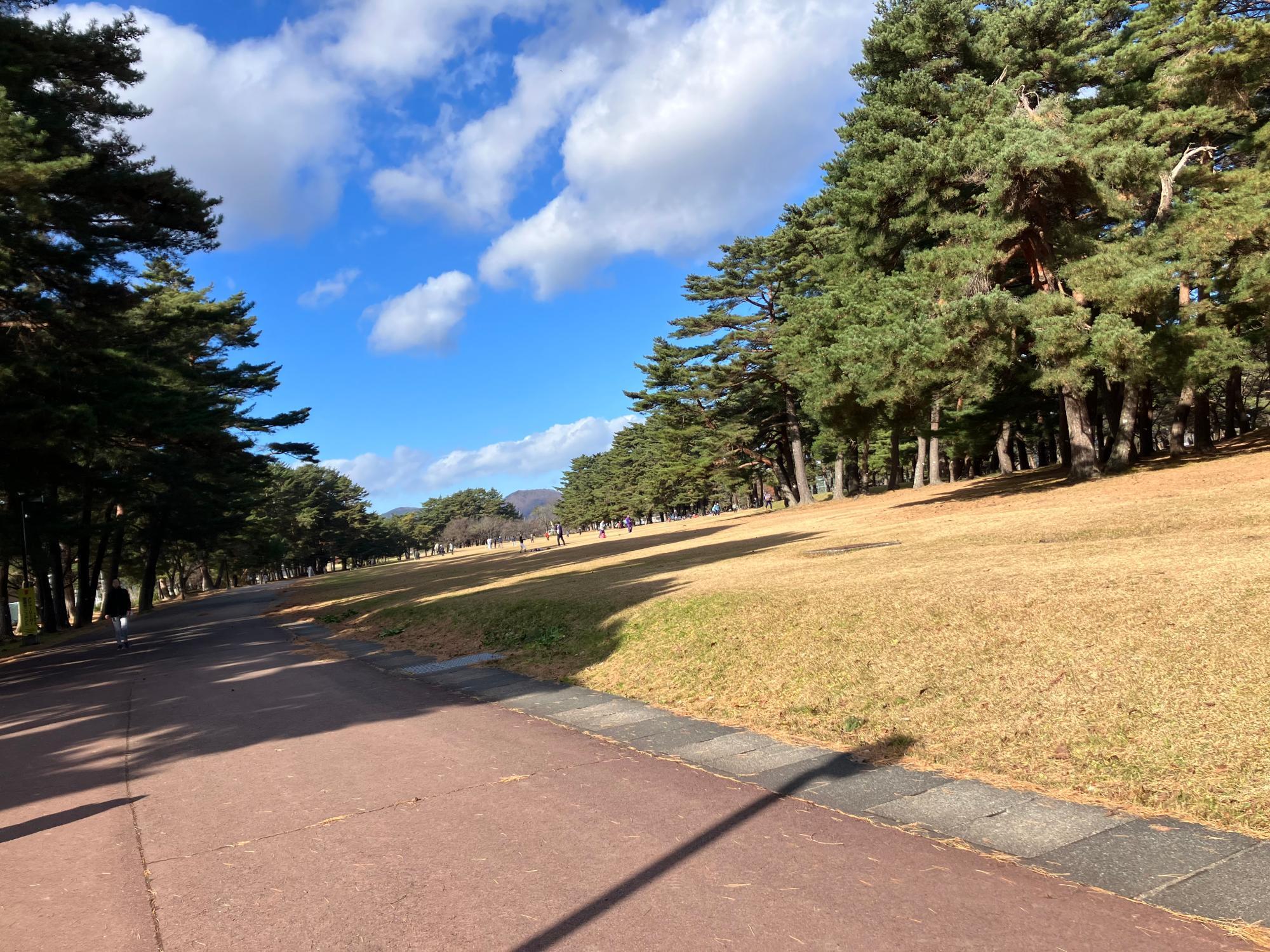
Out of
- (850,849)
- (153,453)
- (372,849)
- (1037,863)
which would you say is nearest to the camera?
(1037,863)

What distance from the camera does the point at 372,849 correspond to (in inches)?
184

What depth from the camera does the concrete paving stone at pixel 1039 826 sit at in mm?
4266

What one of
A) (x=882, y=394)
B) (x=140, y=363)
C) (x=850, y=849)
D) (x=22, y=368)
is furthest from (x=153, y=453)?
(x=850, y=849)

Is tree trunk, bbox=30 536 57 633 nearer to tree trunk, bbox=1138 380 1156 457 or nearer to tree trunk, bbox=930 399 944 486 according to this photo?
tree trunk, bbox=930 399 944 486

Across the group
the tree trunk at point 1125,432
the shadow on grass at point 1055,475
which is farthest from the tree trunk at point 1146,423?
the tree trunk at point 1125,432

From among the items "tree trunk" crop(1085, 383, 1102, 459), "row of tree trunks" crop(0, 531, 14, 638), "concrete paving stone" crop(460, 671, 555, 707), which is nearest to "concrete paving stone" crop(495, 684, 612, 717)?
"concrete paving stone" crop(460, 671, 555, 707)

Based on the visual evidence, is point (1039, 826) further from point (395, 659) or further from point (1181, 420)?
point (1181, 420)

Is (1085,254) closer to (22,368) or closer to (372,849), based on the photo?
(372,849)

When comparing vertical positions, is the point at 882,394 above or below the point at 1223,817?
above

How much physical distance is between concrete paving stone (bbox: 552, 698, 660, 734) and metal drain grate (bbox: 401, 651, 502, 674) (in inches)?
148

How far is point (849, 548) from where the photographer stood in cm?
1748

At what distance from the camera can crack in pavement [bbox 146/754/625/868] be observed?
479 centimetres

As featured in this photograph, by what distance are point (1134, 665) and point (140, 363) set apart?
21.2 metres

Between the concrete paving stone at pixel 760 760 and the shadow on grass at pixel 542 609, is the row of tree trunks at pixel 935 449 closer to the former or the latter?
the shadow on grass at pixel 542 609
